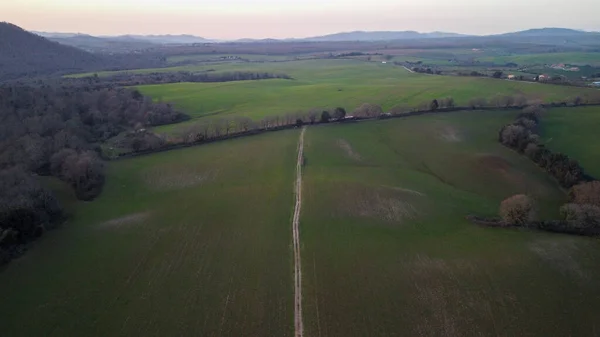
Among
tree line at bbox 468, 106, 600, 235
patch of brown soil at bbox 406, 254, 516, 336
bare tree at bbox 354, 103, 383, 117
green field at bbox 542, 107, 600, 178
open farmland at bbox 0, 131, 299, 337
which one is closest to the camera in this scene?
patch of brown soil at bbox 406, 254, 516, 336

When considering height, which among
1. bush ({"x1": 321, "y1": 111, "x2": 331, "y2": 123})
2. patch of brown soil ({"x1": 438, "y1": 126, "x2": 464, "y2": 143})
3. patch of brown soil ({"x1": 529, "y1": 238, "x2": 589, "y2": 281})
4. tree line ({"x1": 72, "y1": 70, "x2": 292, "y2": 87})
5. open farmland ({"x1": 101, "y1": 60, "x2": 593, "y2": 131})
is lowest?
patch of brown soil ({"x1": 529, "y1": 238, "x2": 589, "y2": 281})

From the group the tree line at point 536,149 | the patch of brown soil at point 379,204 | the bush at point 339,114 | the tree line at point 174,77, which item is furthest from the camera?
the tree line at point 174,77

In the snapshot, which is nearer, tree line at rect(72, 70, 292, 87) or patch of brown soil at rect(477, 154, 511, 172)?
patch of brown soil at rect(477, 154, 511, 172)

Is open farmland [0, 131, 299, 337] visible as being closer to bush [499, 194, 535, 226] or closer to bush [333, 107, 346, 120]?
bush [499, 194, 535, 226]

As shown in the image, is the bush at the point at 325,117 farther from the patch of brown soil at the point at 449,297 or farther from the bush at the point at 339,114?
the patch of brown soil at the point at 449,297

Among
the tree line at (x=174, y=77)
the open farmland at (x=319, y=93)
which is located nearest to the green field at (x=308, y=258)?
the open farmland at (x=319, y=93)

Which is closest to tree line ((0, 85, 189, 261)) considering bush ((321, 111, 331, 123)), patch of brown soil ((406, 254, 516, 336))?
bush ((321, 111, 331, 123))

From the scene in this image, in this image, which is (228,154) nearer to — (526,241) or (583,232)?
(526,241)

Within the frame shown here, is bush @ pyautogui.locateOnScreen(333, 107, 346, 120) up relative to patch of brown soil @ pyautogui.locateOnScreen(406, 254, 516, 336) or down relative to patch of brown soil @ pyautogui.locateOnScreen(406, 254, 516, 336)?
up
